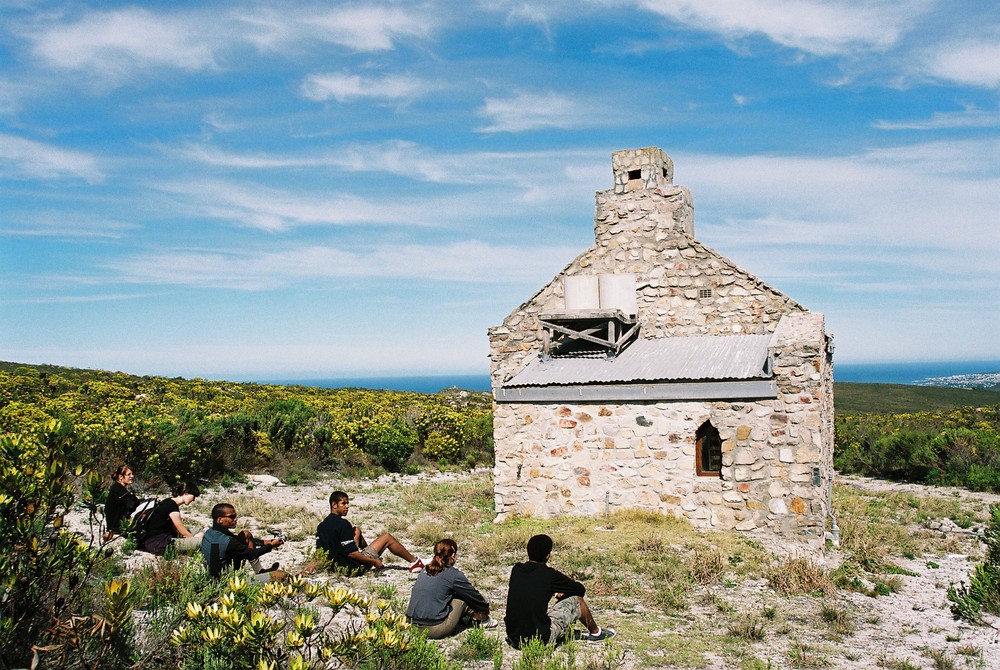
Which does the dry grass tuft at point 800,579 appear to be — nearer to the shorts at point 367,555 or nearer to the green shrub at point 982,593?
the green shrub at point 982,593

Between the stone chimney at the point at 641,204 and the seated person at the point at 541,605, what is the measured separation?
31.1ft

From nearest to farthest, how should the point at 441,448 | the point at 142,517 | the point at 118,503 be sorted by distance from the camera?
the point at 118,503, the point at 142,517, the point at 441,448

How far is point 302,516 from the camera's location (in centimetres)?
1453

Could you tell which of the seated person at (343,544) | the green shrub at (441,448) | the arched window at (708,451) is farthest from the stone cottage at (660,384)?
the green shrub at (441,448)

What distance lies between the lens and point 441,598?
7887 millimetres

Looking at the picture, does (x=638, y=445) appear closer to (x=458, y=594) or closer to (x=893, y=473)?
(x=458, y=594)

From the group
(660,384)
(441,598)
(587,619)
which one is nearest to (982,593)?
(587,619)

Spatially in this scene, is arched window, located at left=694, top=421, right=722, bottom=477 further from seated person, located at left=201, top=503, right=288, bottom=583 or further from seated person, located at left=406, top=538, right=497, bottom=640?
seated person, located at left=201, top=503, right=288, bottom=583

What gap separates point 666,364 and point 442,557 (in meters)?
7.18

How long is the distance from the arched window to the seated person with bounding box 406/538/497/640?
6454 millimetres

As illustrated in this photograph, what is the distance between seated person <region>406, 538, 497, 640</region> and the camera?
7.84m

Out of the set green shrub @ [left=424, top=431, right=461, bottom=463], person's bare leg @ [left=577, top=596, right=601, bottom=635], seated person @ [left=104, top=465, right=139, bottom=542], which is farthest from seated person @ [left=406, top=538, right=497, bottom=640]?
green shrub @ [left=424, top=431, right=461, bottom=463]

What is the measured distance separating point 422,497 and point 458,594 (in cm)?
979

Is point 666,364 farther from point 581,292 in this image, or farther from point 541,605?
point 541,605
